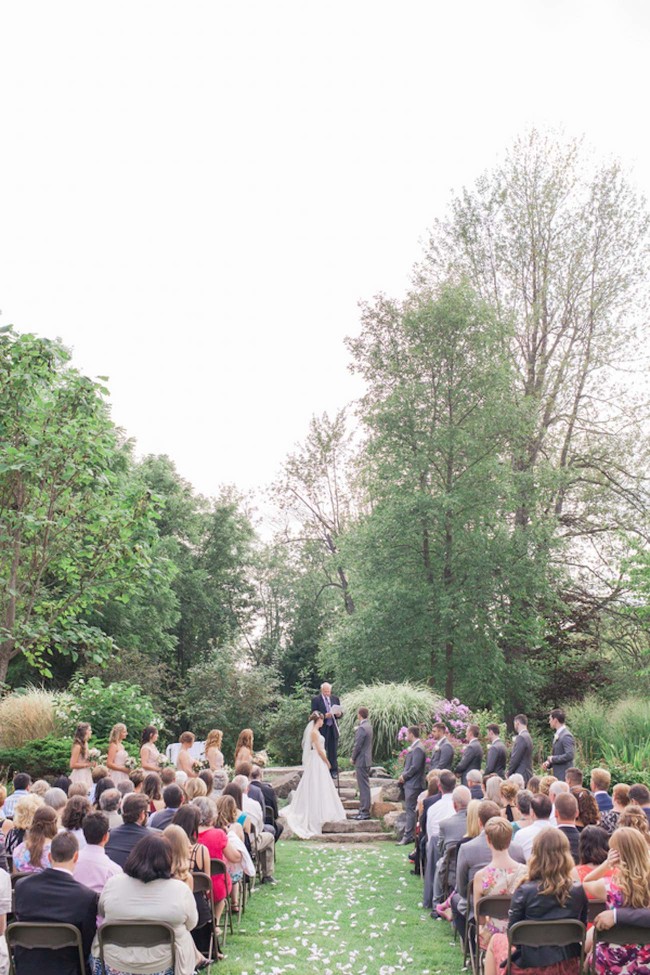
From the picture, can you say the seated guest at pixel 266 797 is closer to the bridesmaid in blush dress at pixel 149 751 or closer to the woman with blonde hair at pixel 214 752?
the woman with blonde hair at pixel 214 752

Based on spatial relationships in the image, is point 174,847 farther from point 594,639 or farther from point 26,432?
point 594,639

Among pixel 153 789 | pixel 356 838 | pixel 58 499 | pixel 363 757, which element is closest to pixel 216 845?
pixel 153 789

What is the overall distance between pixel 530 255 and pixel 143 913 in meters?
24.3

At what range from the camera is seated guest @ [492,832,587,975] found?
5289mm

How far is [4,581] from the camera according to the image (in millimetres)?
14570

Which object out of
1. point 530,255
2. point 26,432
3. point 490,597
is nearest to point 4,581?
point 26,432

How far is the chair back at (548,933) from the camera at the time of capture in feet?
17.0

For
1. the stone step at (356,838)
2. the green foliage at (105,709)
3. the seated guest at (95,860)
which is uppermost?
the green foliage at (105,709)

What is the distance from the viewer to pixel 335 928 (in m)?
8.34

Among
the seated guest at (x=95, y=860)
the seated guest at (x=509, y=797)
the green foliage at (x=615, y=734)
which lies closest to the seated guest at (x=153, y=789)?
the seated guest at (x=95, y=860)

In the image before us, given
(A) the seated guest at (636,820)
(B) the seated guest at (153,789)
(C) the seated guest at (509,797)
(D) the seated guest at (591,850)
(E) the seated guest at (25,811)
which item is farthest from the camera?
(C) the seated guest at (509,797)

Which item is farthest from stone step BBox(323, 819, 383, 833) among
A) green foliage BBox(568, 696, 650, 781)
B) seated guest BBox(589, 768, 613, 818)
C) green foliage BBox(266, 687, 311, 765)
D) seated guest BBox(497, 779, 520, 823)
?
green foliage BBox(266, 687, 311, 765)

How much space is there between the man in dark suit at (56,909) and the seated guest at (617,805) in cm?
442

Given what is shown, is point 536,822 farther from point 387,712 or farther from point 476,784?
point 387,712
